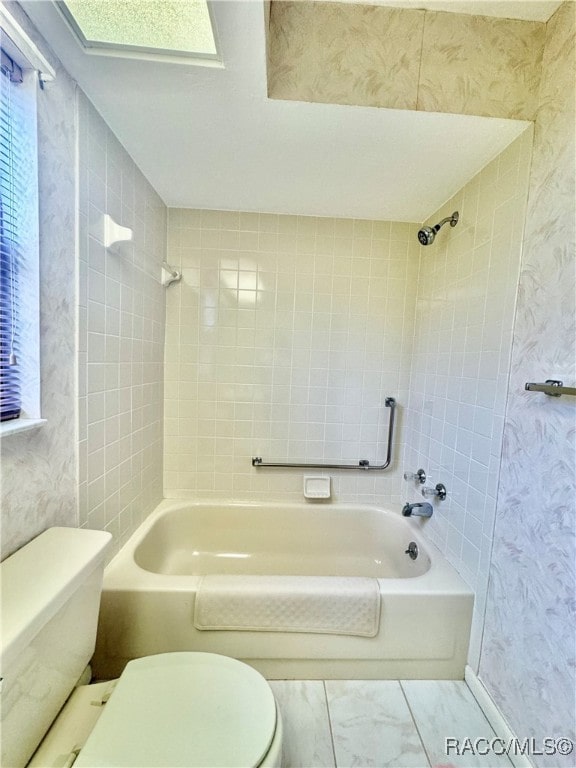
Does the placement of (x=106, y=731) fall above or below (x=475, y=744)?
above

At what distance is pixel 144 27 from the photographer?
83cm

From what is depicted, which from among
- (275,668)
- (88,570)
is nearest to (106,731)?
(88,570)

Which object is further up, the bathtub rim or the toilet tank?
the toilet tank

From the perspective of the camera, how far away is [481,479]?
49.9 inches

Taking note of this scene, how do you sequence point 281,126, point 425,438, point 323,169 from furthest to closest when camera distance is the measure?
point 425,438
point 323,169
point 281,126

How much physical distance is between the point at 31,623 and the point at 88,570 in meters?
0.21

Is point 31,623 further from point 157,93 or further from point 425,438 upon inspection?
point 425,438

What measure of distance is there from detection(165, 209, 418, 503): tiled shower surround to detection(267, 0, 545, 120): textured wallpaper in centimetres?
88

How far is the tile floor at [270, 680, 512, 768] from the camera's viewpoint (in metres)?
1.02

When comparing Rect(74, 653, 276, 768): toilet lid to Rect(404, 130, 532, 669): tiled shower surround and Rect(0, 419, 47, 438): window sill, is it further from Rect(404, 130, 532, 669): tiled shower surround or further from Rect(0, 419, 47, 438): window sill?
Rect(404, 130, 532, 669): tiled shower surround

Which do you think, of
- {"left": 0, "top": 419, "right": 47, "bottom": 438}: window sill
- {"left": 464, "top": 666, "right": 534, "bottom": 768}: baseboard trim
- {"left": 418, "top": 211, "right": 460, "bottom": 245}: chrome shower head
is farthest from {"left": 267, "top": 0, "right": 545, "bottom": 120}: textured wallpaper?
{"left": 464, "top": 666, "right": 534, "bottom": 768}: baseboard trim

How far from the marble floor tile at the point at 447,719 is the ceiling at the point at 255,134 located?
2.11 m

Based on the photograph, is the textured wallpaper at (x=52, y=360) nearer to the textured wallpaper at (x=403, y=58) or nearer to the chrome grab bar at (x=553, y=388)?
the textured wallpaper at (x=403, y=58)

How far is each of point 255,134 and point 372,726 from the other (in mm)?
2187
